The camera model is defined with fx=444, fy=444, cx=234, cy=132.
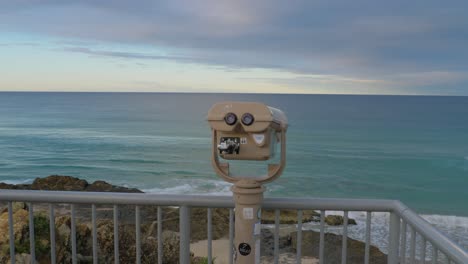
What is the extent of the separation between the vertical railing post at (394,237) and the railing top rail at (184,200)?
62 mm

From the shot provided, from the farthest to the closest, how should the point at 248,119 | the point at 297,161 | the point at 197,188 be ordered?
the point at 297,161 < the point at 197,188 < the point at 248,119

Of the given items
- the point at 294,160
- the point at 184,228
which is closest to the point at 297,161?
the point at 294,160

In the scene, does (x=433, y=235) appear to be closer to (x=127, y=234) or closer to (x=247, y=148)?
(x=247, y=148)

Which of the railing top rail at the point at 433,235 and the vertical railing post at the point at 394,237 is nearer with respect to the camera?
the railing top rail at the point at 433,235

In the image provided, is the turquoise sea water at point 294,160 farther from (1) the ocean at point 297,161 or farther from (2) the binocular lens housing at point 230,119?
(2) the binocular lens housing at point 230,119

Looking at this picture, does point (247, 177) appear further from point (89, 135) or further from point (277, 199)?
point (89, 135)

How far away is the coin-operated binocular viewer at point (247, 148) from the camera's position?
2033 millimetres

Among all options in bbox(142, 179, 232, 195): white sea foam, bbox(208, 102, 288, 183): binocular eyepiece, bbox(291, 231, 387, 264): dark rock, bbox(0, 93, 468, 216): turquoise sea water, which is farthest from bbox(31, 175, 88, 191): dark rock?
bbox(208, 102, 288, 183): binocular eyepiece

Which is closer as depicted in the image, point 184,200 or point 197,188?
point 184,200

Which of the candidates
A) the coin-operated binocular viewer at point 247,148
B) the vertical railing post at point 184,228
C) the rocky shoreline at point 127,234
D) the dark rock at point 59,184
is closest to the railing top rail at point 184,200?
the vertical railing post at point 184,228

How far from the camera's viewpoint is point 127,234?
265 inches

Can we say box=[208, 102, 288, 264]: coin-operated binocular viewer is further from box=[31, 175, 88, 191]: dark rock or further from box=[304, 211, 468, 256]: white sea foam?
box=[31, 175, 88, 191]: dark rock

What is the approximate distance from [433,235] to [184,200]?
1205 mm

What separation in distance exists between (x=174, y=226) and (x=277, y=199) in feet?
36.3
